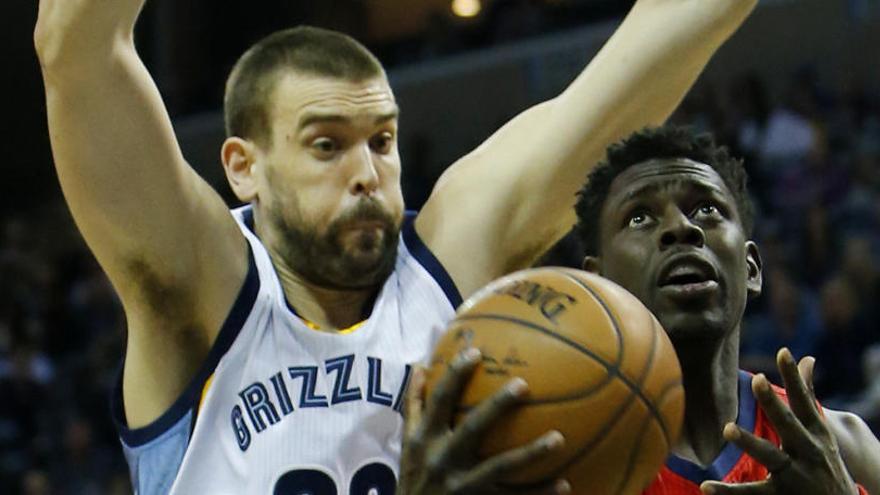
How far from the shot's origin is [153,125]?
10.5ft

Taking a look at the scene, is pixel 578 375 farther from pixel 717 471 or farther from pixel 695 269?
pixel 717 471

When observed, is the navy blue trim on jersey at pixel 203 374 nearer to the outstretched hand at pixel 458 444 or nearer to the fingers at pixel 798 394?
the outstretched hand at pixel 458 444

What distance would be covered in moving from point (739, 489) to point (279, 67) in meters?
1.48

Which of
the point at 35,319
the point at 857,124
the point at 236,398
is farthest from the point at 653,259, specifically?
the point at 35,319

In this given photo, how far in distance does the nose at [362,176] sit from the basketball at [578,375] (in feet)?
1.99

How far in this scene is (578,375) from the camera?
2693 mm

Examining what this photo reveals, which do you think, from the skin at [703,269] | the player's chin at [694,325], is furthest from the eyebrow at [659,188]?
the player's chin at [694,325]

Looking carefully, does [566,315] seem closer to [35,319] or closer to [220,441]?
[220,441]

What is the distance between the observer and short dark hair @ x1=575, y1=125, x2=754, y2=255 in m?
3.38

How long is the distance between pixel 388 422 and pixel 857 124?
699 cm

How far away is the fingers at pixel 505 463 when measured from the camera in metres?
2.61

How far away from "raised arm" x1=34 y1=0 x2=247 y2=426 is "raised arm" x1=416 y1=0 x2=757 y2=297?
23.2 inches

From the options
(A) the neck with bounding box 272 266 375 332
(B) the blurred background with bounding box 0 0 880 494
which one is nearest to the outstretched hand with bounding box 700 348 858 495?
Result: (A) the neck with bounding box 272 266 375 332

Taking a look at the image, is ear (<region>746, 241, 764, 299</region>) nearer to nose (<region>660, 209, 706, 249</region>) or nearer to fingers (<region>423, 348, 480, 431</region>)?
nose (<region>660, 209, 706, 249</region>)
